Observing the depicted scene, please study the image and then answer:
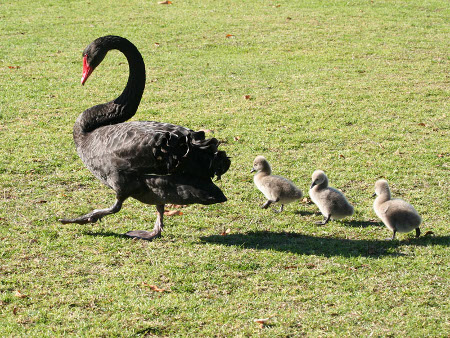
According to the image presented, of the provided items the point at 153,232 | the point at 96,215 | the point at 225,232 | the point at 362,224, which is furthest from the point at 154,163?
the point at 362,224

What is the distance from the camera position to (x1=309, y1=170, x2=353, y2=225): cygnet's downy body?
5.18 metres

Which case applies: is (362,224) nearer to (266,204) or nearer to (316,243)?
(316,243)

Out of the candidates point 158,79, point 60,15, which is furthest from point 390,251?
point 60,15

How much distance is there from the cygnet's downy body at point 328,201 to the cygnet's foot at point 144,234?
1.44m

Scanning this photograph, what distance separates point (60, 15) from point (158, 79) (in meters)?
5.94

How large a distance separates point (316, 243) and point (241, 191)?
1.31 m

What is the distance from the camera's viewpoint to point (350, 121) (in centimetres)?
812

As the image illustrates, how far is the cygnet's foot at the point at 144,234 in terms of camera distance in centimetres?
493

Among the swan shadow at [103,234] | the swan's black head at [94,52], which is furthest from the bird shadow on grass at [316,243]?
the swan's black head at [94,52]

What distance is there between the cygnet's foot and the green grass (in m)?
0.08

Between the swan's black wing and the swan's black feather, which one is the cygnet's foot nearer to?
the swan's black feather

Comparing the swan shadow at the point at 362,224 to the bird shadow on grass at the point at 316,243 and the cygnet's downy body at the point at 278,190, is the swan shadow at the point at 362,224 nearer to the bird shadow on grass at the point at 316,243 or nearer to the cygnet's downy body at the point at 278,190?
the bird shadow on grass at the point at 316,243

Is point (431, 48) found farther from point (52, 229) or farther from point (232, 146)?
point (52, 229)

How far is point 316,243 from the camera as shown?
16.2 ft
